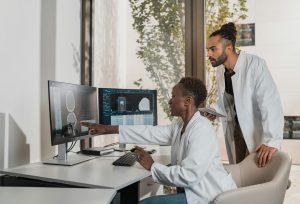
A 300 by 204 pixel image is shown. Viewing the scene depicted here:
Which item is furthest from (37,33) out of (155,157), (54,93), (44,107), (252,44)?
(252,44)

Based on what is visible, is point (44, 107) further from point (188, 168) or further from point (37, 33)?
point (188, 168)

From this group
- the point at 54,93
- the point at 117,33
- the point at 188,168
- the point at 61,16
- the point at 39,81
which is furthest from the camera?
the point at 117,33

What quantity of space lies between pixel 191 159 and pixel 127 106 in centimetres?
106

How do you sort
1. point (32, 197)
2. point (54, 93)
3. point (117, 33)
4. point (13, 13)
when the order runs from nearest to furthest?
point (32, 197), point (54, 93), point (13, 13), point (117, 33)

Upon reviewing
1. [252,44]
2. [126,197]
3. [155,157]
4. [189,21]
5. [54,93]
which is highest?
[189,21]

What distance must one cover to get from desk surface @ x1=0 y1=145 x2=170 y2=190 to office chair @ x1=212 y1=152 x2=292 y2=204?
0.43m

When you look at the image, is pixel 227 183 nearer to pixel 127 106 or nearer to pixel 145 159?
pixel 145 159

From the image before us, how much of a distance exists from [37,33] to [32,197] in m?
1.42

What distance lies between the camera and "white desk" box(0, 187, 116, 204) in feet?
3.86

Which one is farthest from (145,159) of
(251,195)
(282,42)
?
(282,42)

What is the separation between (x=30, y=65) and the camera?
224cm

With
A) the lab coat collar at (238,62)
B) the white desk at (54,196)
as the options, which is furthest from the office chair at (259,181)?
the lab coat collar at (238,62)

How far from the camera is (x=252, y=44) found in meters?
2.71

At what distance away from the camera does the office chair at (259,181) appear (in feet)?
4.58
